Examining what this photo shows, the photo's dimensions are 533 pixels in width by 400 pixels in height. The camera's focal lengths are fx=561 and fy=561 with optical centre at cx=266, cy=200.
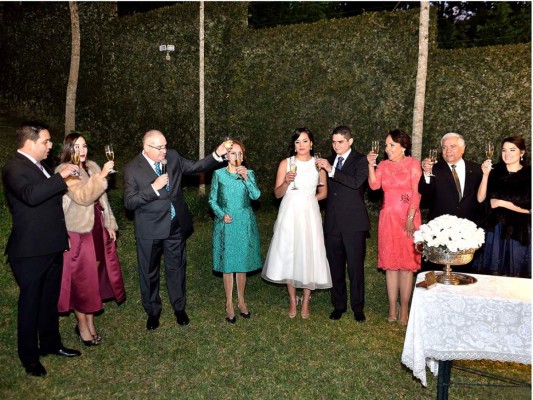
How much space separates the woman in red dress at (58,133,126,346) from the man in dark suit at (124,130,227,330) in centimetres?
27

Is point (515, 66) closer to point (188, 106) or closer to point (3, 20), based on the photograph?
point (188, 106)

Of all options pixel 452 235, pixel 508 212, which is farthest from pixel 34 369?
pixel 508 212

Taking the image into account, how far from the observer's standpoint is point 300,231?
18.9 ft

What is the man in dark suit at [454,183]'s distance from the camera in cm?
535

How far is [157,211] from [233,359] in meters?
1.55

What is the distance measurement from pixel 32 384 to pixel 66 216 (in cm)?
141

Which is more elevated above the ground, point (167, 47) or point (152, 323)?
point (167, 47)

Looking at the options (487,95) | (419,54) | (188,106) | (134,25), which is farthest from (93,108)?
(487,95)

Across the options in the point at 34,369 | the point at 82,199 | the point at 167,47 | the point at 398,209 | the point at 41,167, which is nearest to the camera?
the point at 41,167

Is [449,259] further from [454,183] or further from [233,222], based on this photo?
[233,222]

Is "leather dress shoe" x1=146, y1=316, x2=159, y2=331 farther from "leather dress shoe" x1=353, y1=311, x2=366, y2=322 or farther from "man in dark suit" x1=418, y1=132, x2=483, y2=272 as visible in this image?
"man in dark suit" x1=418, y1=132, x2=483, y2=272

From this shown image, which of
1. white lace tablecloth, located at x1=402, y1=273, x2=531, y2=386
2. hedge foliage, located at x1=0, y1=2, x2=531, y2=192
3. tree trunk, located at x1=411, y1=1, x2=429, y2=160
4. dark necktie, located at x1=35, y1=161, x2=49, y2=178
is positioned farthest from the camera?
hedge foliage, located at x1=0, y1=2, x2=531, y2=192

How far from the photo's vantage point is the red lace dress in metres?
5.55

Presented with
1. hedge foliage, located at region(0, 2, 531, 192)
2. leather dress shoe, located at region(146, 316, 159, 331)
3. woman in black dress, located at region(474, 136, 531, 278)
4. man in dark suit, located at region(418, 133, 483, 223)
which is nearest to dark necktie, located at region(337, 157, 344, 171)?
man in dark suit, located at region(418, 133, 483, 223)
